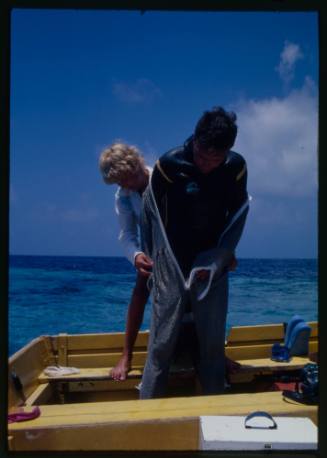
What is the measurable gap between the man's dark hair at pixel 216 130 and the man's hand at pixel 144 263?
0.73 meters

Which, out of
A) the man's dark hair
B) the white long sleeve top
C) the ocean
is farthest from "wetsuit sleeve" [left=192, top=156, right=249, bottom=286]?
the ocean

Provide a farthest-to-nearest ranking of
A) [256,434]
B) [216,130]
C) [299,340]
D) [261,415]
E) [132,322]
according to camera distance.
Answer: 1. [299,340]
2. [132,322]
3. [216,130]
4. [261,415]
5. [256,434]

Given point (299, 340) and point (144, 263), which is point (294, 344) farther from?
point (144, 263)

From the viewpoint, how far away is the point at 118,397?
382 centimetres

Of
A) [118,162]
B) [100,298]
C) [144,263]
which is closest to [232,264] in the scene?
[144,263]

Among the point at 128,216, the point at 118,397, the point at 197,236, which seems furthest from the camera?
the point at 118,397

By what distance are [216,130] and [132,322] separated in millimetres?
1352

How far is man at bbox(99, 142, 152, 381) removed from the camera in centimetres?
324

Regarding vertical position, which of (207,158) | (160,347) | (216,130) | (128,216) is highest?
(216,130)

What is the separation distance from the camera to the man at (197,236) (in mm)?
2932

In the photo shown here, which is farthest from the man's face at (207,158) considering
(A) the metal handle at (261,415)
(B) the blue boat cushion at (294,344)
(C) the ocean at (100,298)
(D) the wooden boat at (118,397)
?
(C) the ocean at (100,298)

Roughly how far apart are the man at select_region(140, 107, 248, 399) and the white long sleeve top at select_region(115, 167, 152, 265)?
0.80ft
